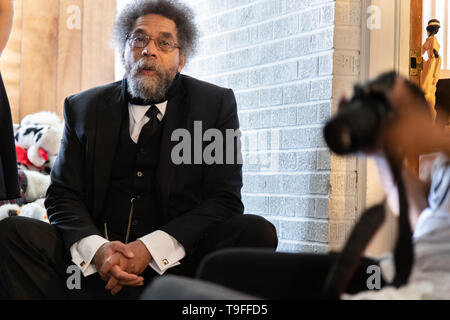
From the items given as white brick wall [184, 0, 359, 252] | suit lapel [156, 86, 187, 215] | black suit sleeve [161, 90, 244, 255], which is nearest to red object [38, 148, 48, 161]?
white brick wall [184, 0, 359, 252]

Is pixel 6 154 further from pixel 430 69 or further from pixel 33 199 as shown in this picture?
pixel 430 69

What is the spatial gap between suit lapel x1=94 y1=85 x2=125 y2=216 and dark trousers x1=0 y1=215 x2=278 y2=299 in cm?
19

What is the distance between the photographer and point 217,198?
196 cm

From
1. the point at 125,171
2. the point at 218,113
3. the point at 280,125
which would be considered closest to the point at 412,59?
the point at 280,125

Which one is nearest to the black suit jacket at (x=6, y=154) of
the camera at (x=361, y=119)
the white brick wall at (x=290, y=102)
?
the white brick wall at (x=290, y=102)

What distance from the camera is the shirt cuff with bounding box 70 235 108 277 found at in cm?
178

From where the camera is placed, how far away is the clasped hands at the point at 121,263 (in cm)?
172

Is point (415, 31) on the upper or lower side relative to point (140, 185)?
upper

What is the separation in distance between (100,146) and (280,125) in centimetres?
79

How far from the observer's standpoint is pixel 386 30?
7.25 feet

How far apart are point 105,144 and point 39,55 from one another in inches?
55.7

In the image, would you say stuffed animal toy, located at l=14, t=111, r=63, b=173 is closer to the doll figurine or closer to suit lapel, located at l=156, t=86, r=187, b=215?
suit lapel, located at l=156, t=86, r=187, b=215

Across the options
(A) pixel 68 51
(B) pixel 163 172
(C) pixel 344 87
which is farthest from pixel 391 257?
(A) pixel 68 51

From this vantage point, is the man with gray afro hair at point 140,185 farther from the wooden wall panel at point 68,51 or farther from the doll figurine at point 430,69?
the wooden wall panel at point 68,51
